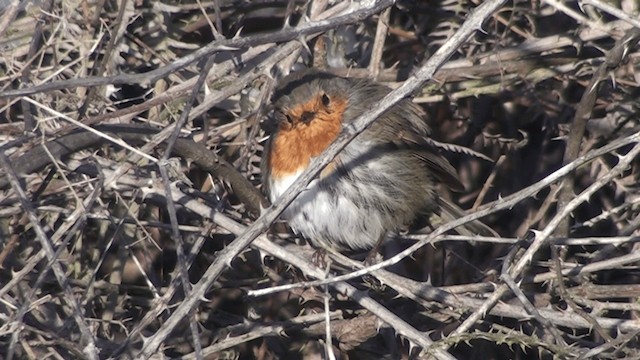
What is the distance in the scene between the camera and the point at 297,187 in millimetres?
2369

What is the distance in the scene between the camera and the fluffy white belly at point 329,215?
11.8 feet

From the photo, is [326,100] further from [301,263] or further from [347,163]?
[301,263]

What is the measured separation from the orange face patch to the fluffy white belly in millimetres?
52

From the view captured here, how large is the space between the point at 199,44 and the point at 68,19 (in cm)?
64

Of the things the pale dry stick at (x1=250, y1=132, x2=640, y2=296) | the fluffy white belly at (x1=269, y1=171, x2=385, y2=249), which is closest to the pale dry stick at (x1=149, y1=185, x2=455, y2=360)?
the pale dry stick at (x1=250, y1=132, x2=640, y2=296)

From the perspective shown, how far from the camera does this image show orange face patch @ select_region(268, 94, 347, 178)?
3658 millimetres

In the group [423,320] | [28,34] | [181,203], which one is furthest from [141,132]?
[423,320]

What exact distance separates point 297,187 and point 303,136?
1323 mm

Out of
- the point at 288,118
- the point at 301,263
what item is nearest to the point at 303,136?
the point at 288,118

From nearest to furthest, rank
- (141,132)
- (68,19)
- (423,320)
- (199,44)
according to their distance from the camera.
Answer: (141,132) < (68,19) < (423,320) < (199,44)

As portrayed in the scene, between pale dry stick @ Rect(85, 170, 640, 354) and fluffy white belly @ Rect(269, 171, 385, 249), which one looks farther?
fluffy white belly @ Rect(269, 171, 385, 249)

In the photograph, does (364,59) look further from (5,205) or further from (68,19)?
(5,205)

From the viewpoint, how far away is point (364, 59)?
4270 millimetres

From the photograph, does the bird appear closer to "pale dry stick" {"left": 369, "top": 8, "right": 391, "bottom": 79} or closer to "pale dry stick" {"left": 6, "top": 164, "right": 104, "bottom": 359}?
"pale dry stick" {"left": 369, "top": 8, "right": 391, "bottom": 79}
